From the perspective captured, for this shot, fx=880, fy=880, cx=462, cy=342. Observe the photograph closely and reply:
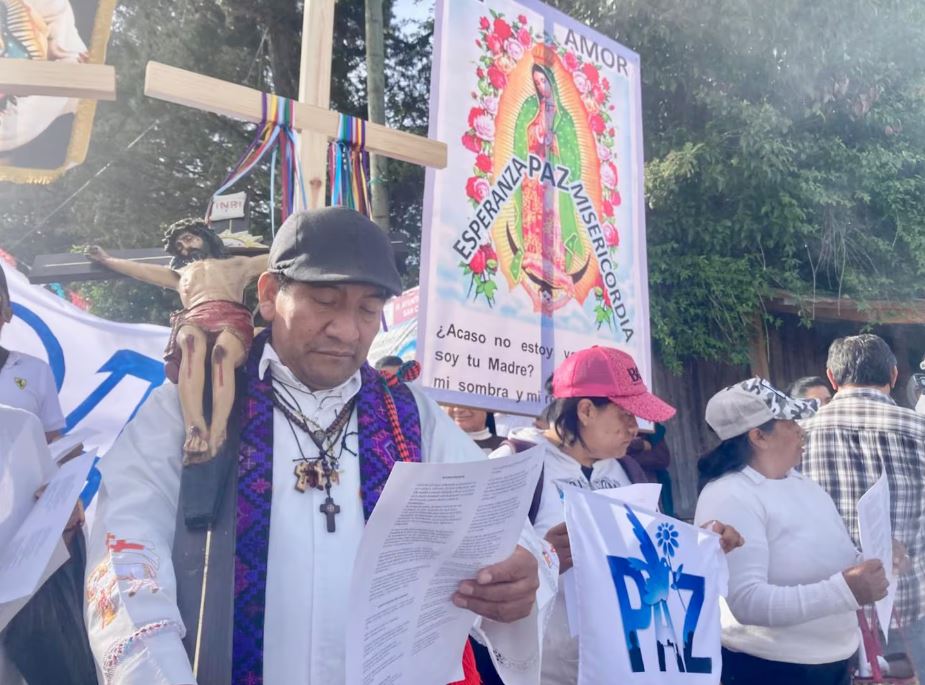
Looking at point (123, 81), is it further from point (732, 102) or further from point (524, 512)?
point (524, 512)

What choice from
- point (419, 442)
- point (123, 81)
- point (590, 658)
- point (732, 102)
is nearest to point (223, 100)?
point (419, 442)

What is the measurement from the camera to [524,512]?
163 cm

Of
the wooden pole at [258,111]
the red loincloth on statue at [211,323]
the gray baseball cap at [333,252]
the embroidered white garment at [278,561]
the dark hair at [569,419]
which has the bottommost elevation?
the embroidered white garment at [278,561]

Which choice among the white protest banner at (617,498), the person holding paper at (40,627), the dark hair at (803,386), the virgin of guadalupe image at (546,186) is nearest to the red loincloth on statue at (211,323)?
the person holding paper at (40,627)

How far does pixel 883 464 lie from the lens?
361 cm

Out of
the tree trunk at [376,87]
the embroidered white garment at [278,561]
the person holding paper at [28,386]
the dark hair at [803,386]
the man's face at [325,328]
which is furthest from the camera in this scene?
the tree trunk at [376,87]

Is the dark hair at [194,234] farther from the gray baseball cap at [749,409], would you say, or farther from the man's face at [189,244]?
the gray baseball cap at [749,409]

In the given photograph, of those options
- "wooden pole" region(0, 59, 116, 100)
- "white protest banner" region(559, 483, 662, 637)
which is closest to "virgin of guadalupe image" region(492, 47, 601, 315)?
"white protest banner" region(559, 483, 662, 637)

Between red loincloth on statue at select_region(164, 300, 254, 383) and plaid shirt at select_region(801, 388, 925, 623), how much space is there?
8.92 ft

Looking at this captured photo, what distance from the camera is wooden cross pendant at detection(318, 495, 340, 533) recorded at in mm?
1667

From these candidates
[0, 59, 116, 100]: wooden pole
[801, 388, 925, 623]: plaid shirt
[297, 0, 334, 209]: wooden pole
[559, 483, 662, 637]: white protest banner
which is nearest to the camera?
[0, 59, 116, 100]: wooden pole

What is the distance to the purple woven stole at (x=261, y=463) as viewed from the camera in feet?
5.17

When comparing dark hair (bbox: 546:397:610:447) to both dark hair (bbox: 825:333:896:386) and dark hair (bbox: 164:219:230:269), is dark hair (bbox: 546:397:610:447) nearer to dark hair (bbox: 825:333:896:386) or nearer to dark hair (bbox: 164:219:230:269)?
dark hair (bbox: 164:219:230:269)

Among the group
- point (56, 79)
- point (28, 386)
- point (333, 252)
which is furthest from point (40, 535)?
point (28, 386)
